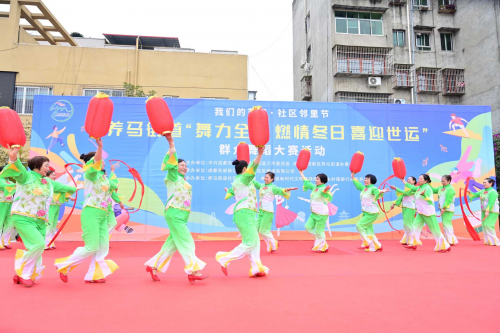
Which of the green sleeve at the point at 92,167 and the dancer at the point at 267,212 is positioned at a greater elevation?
the green sleeve at the point at 92,167

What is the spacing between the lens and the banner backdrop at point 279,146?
808 centimetres

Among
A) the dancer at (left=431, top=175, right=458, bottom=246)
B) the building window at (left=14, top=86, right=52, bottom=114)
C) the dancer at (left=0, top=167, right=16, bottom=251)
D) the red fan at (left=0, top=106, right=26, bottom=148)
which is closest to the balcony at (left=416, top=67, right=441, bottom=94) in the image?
the dancer at (left=431, top=175, right=458, bottom=246)

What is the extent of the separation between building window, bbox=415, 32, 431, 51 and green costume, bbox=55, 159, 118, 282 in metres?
17.3

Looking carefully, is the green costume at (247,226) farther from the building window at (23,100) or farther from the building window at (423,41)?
the building window at (423,41)

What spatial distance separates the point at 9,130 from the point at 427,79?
1724 cm

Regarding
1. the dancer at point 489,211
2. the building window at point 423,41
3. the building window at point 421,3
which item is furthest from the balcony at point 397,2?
the dancer at point 489,211

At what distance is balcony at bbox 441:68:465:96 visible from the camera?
16.3 metres

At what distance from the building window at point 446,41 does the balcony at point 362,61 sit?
3.09 meters

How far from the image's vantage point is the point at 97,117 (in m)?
3.42

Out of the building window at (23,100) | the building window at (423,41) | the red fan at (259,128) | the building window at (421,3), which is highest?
the building window at (421,3)

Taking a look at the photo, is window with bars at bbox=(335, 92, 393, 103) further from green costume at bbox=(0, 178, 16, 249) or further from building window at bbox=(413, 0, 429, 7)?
green costume at bbox=(0, 178, 16, 249)

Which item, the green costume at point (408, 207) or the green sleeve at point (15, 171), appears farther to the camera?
the green costume at point (408, 207)

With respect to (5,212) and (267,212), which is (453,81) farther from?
(5,212)

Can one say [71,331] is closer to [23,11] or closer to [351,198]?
[351,198]
